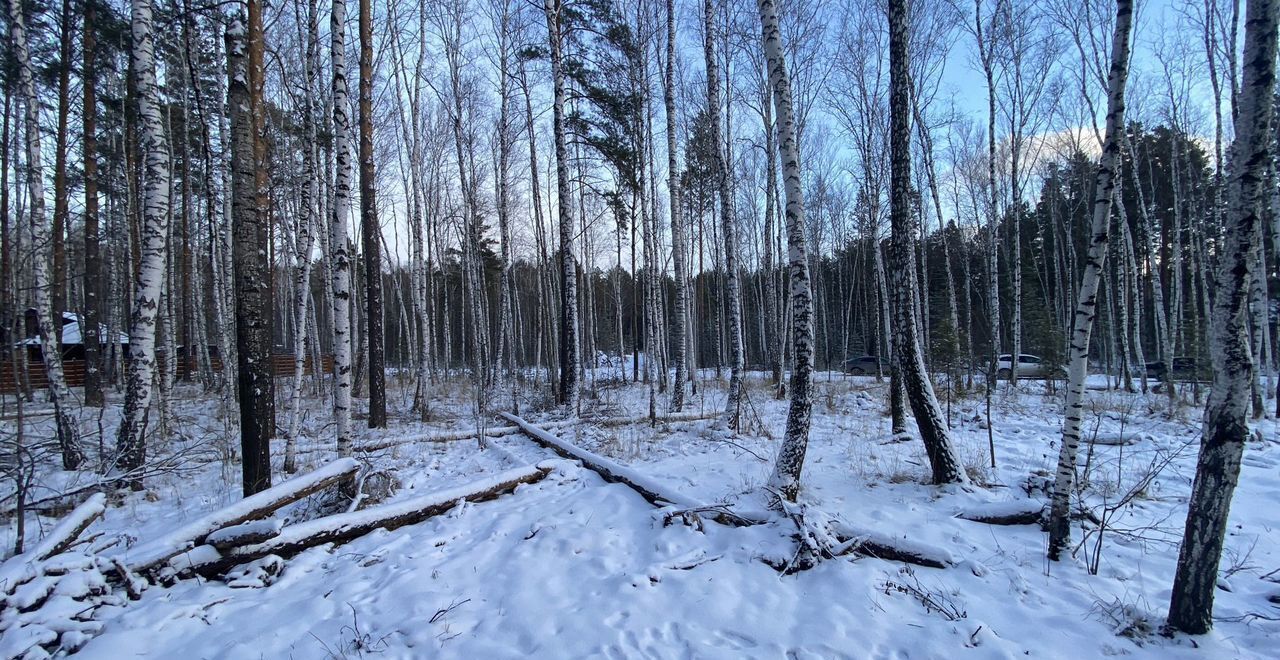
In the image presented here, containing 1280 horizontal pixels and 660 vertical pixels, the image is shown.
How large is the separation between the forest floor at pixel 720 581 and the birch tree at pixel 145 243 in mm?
977

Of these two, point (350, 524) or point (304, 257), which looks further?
point (304, 257)

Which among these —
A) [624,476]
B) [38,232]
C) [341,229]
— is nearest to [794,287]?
[624,476]

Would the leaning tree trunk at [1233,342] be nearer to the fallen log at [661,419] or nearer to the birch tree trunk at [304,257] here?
the fallen log at [661,419]

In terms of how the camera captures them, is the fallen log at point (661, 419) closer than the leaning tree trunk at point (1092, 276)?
No

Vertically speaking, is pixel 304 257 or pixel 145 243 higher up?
pixel 304 257

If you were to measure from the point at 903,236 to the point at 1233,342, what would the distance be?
3.45 metres

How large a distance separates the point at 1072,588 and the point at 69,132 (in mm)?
18153

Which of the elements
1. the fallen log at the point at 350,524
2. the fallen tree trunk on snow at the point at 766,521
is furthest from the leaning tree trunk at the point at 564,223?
the fallen log at the point at 350,524

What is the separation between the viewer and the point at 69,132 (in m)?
10.7

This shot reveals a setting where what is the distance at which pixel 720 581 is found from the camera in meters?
3.49

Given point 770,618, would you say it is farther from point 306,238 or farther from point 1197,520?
point 306,238

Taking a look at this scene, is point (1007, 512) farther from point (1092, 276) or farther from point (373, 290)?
point (373, 290)

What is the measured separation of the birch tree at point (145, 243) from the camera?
17.3 feet

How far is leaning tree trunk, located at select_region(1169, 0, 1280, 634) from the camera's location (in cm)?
250
